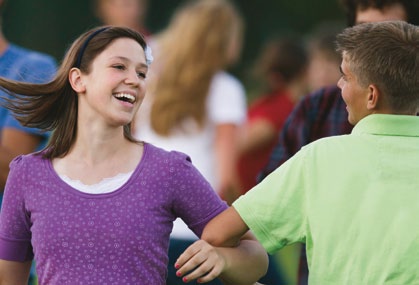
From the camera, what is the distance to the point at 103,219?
387cm

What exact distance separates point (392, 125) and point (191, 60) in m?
3.48

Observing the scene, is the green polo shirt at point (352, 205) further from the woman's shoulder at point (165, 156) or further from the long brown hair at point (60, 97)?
the long brown hair at point (60, 97)

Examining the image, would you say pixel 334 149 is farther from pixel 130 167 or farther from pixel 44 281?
pixel 44 281

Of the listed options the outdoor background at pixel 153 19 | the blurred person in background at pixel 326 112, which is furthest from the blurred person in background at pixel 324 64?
the outdoor background at pixel 153 19

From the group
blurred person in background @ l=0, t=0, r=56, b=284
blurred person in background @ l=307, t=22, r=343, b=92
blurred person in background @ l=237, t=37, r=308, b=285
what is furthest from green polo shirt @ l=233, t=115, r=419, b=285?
blurred person in background @ l=307, t=22, r=343, b=92

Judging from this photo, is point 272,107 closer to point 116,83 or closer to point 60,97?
point 60,97

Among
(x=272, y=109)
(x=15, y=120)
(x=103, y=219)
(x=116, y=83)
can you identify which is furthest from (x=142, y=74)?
(x=272, y=109)

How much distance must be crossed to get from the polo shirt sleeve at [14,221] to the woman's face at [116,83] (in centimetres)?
32

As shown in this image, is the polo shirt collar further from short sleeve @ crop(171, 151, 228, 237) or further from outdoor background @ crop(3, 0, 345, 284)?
outdoor background @ crop(3, 0, 345, 284)

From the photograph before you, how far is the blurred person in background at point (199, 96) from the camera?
22.5 feet

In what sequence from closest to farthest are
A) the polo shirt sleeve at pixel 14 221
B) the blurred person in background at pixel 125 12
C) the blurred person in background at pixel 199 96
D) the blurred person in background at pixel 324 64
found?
the polo shirt sleeve at pixel 14 221
the blurred person in background at pixel 199 96
the blurred person in background at pixel 324 64
the blurred person in background at pixel 125 12

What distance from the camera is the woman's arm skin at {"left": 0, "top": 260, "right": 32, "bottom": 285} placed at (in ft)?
Result: 13.2

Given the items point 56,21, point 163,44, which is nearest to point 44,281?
point 163,44

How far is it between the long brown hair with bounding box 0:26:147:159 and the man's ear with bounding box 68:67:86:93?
0.02 m
